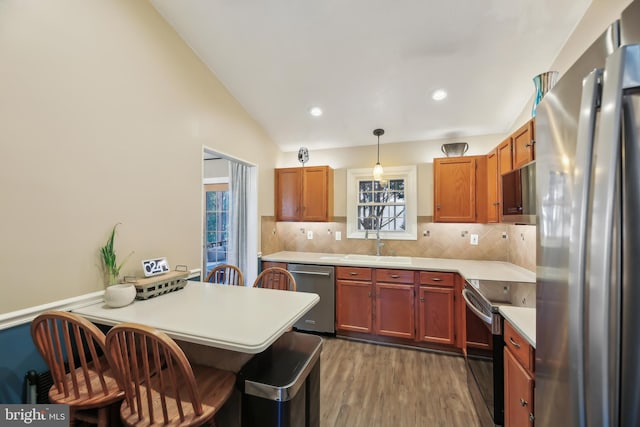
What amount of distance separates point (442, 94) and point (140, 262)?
3.11 meters

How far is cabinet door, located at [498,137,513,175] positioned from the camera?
7.55ft

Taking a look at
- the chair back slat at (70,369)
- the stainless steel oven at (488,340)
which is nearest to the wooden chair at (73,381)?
the chair back slat at (70,369)

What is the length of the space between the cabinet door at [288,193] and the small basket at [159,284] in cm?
189

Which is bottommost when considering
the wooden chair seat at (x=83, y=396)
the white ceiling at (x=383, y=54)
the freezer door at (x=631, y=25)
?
the wooden chair seat at (x=83, y=396)

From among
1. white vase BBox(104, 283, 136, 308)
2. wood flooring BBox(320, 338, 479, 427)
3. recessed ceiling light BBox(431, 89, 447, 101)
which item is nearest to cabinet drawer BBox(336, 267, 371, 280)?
wood flooring BBox(320, 338, 479, 427)

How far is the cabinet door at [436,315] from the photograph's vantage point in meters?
2.75

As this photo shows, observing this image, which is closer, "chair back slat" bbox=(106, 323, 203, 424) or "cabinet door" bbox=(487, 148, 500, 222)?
"chair back slat" bbox=(106, 323, 203, 424)

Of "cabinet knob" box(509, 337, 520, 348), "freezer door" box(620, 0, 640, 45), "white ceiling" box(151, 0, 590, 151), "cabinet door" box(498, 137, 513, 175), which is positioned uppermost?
"white ceiling" box(151, 0, 590, 151)

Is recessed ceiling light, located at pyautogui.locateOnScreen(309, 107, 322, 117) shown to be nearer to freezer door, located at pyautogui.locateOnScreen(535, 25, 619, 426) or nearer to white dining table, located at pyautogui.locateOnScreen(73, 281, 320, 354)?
white dining table, located at pyautogui.locateOnScreen(73, 281, 320, 354)

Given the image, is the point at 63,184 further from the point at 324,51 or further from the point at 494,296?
the point at 494,296

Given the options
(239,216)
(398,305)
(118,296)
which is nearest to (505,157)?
(398,305)

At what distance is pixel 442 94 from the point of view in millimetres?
2639

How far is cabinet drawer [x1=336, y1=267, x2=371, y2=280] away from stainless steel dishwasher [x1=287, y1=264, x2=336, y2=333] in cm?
8

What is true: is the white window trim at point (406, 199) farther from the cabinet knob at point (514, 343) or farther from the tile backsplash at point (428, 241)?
the cabinet knob at point (514, 343)
